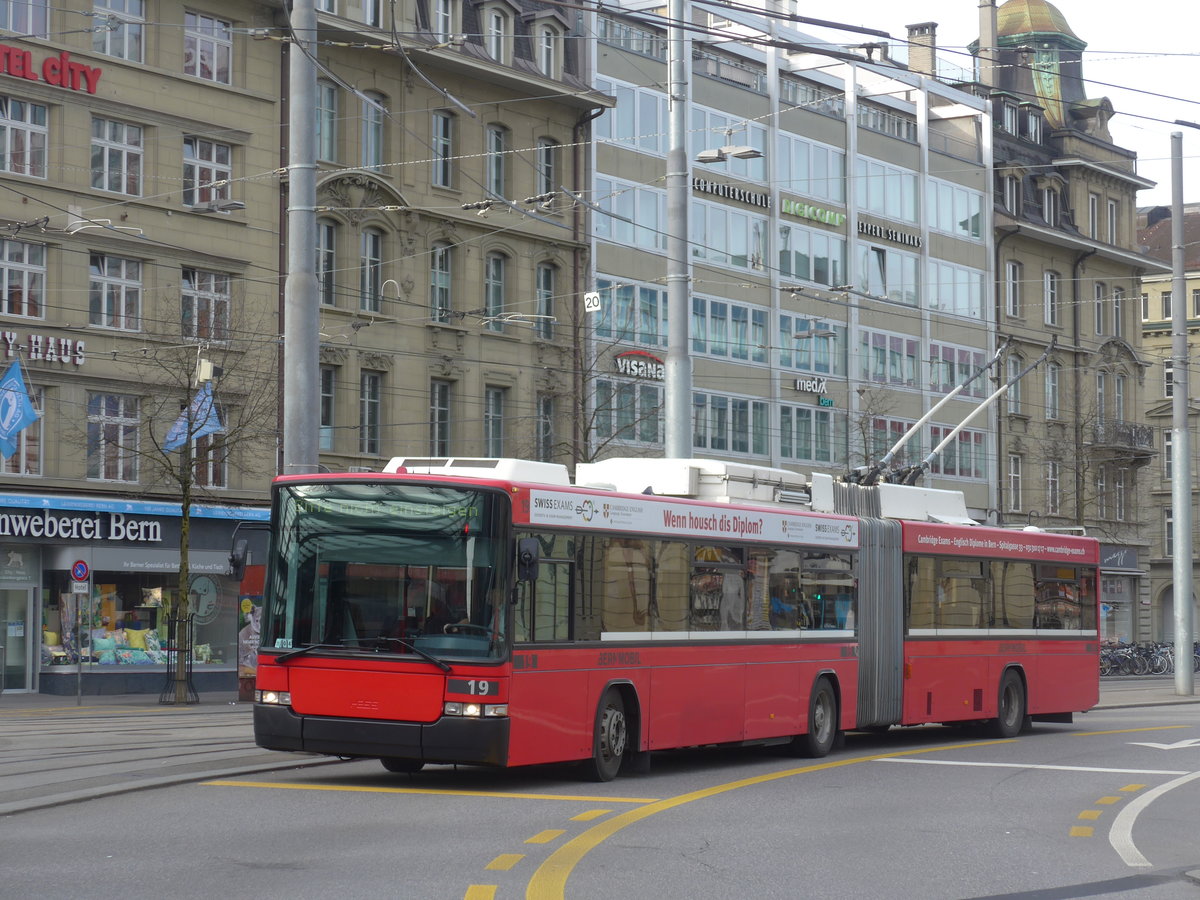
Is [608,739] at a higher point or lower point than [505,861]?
higher

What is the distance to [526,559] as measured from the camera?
1529 cm

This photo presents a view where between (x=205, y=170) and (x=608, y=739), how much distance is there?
23.0 meters

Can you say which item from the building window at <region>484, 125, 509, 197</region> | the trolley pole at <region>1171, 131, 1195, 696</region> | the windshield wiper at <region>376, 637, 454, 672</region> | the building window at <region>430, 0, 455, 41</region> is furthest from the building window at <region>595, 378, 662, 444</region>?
the windshield wiper at <region>376, 637, 454, 672</region>

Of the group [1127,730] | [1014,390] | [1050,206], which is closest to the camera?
[1127,730]

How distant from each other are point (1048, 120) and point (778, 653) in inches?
2023

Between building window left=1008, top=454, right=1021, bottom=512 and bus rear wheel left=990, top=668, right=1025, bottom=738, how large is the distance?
120 feet

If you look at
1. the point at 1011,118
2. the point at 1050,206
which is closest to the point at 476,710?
the point at 1050,206

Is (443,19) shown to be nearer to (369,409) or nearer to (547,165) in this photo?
(547,165)

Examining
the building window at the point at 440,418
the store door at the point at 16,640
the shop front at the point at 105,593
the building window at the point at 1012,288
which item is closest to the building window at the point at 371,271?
the building window at the point at 440,418

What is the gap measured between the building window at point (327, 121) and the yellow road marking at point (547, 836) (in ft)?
92.3

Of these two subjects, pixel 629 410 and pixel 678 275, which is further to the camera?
pixel 629 410

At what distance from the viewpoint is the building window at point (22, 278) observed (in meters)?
33.3

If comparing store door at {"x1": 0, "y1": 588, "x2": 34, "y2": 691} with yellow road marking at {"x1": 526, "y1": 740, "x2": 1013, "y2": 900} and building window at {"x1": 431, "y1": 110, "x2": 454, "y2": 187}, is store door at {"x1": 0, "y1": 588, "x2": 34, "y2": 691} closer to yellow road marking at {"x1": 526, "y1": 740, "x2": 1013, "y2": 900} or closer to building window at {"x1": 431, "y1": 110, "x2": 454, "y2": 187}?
building window at {"x1": 431, "y1": 110, "x2": 454, "y2": 187}

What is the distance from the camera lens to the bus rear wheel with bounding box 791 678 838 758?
20172mm
